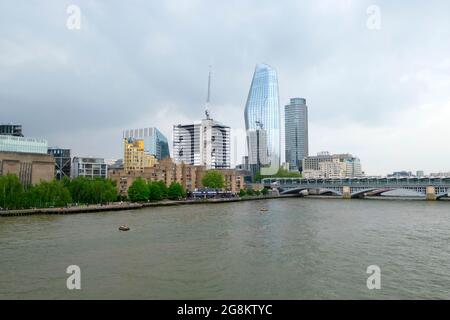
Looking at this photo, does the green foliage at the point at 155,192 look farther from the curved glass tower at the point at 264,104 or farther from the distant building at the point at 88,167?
the curved glass tower at the point at 264,104

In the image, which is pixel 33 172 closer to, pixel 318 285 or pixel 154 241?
pixel 154 241

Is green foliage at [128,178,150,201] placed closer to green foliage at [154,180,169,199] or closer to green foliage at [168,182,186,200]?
green foliage at [154,180,169,199]

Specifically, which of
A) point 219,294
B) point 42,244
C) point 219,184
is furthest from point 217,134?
point 219,294

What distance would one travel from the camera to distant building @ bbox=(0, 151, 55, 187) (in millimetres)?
84812

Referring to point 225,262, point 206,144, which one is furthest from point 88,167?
point 225,262

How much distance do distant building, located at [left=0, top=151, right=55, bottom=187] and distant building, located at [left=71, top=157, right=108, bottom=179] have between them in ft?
155

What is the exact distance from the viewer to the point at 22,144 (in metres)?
98.6

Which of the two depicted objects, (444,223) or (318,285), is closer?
(318,285)

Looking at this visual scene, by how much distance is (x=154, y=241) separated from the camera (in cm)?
3108

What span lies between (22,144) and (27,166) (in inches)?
476

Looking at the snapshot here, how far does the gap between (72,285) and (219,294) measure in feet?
23.3

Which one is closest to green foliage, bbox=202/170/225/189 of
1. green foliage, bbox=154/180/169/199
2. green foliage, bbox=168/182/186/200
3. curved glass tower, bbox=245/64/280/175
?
green foliage, bbox=168/182/186/200

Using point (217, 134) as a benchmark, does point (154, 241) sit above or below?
below
